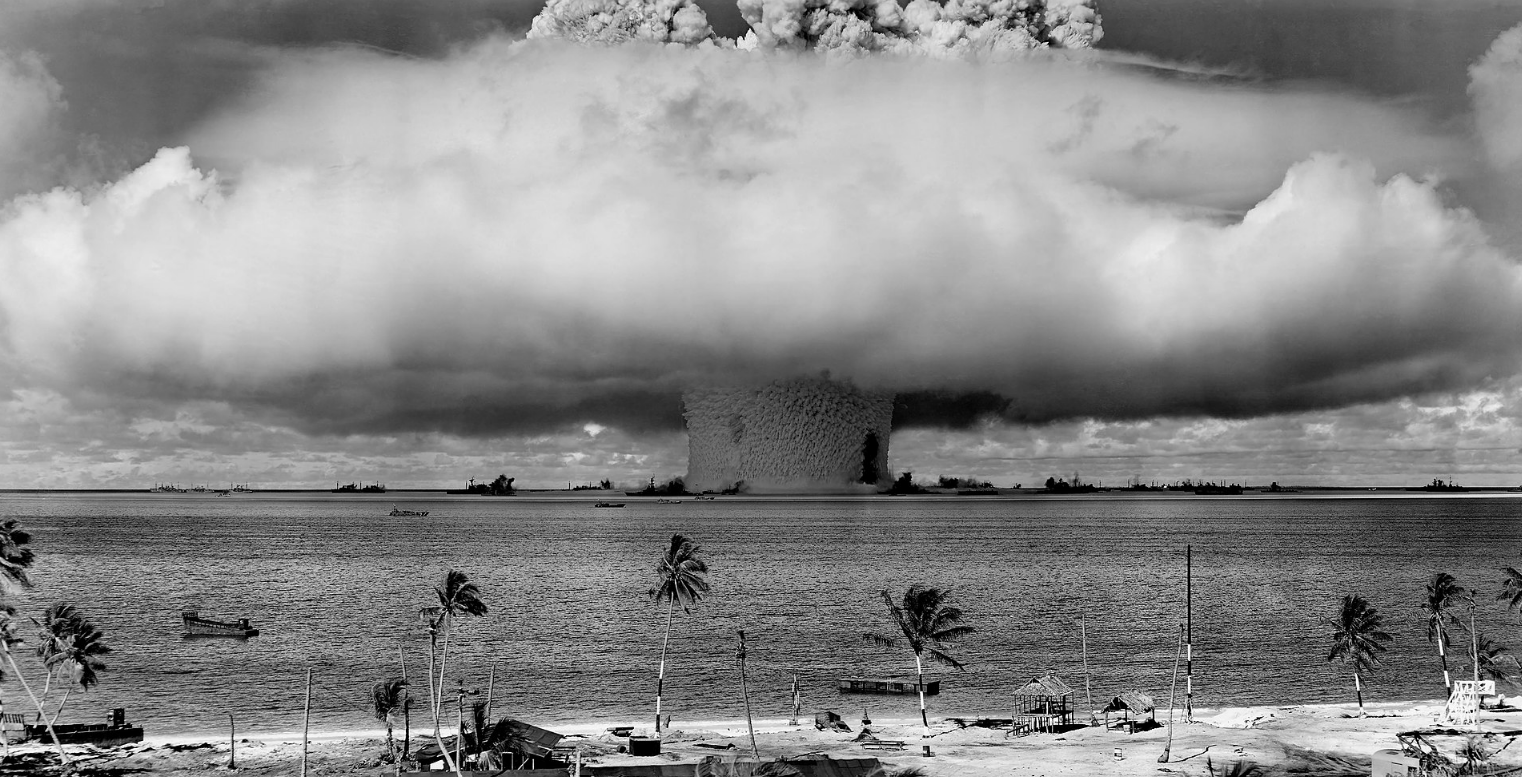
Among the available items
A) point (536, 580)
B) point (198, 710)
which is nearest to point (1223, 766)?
point (198, 710)

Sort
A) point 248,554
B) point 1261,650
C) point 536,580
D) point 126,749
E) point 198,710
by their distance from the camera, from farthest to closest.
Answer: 1. point 248,554
2. point 536,580
3. point 1261,650
4. point 198,710
5. point 126,749

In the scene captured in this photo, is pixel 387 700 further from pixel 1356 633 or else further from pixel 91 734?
pixel 1356 633

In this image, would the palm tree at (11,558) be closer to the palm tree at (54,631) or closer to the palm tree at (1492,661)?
the palm tree at (54,631)

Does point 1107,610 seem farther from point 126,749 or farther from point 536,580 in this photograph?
point 126,749

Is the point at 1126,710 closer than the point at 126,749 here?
No

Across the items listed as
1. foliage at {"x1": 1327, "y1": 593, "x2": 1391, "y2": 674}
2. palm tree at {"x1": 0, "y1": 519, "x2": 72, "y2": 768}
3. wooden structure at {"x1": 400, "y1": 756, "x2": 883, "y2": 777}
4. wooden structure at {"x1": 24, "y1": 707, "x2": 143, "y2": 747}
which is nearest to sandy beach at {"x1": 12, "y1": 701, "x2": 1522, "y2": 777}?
wooden structure at {"x1": 24, "y1": 707, "x2": 143, "y2": 747}

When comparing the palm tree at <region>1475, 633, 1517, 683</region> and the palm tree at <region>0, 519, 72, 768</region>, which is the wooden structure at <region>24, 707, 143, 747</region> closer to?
the palm tree at <region>0, 519, 72, 768</region>
